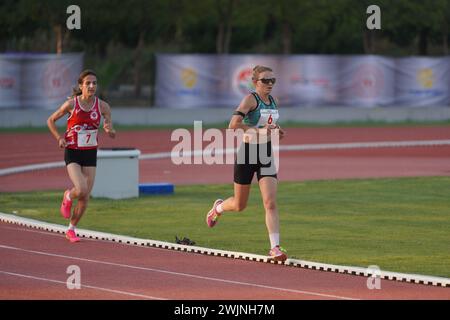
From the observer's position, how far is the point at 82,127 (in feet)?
51.2

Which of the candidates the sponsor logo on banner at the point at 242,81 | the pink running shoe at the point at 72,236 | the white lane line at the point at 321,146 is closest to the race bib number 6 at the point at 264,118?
the pink running shoe at the point at 72,236

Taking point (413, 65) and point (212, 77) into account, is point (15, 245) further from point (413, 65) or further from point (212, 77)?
point (413, 65)

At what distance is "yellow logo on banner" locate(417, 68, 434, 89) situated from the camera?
4725 cm

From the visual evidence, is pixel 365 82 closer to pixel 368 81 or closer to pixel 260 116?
pixel 368 81

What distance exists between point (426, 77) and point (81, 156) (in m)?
33.3

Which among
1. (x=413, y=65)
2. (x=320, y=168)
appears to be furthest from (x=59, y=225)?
(x=413, y=65)

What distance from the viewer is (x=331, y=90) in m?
45.7

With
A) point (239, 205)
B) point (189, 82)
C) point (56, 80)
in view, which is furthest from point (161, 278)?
point (189, 82)

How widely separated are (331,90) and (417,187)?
2194 centimetres

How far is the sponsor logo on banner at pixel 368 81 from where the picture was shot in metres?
46.1

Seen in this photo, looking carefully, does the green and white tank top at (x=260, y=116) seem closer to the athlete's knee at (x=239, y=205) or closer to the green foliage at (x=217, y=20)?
the athlete's knee at (x=239, y=205)

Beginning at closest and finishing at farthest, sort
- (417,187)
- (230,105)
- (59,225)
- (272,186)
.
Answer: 1. (272,186)
2. (59,225)
3. (417,187)
4. (230,105)
